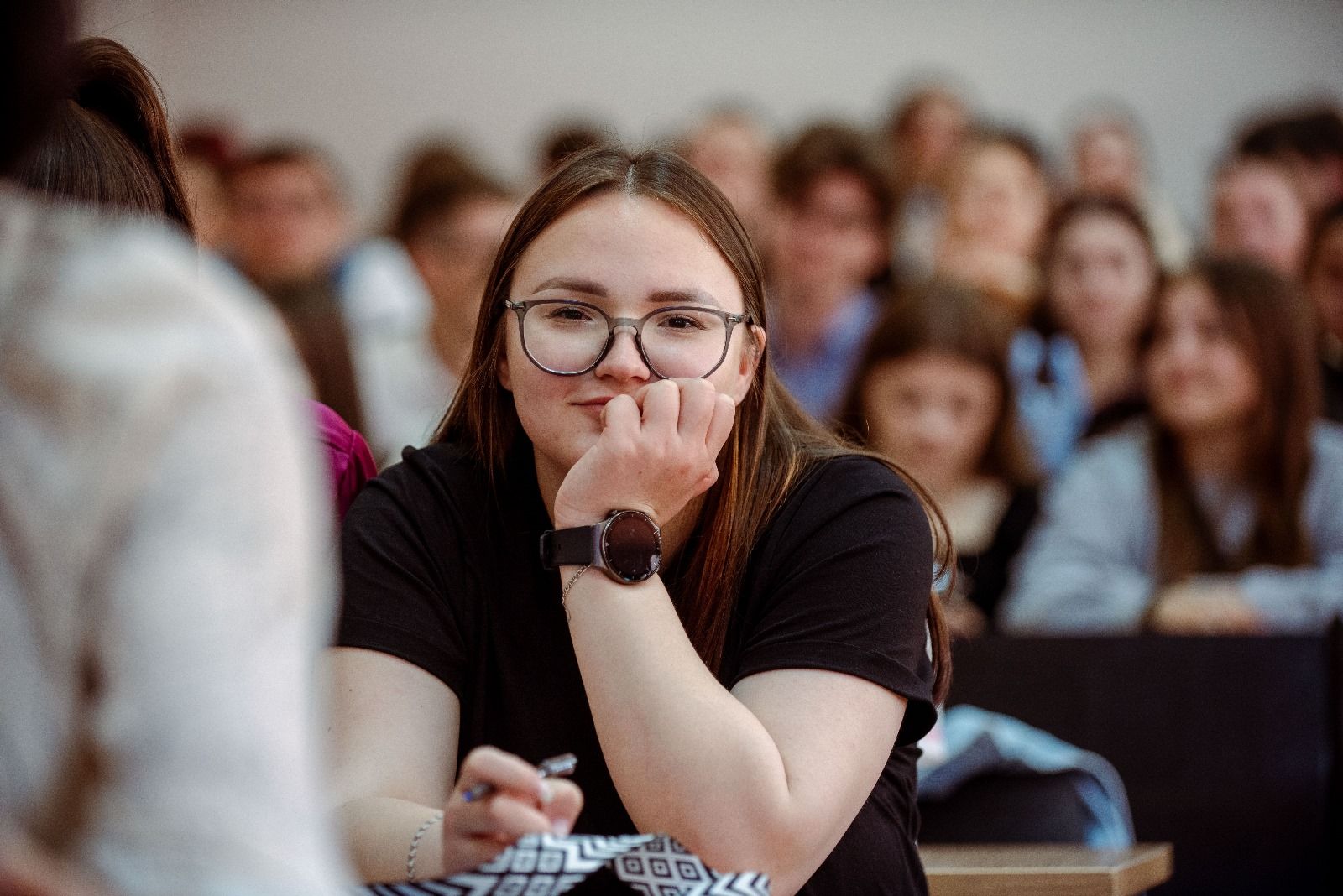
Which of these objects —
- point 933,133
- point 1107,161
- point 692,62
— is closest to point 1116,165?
point 1107,161

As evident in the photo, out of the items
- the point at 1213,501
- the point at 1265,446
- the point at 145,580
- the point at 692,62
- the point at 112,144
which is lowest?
the point at 1213,501

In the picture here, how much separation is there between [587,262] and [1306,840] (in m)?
1.85

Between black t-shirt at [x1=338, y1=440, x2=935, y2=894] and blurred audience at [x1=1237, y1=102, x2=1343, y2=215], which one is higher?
blurred audience at [x1=1237, y1=102, x2=1343, y2=215]

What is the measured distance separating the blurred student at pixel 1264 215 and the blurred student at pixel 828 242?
1.24 m

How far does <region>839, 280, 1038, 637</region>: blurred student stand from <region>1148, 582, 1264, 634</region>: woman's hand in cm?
40

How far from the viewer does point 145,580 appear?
0.73m

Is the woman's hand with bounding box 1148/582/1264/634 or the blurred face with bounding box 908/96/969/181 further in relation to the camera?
the blurred face with bounding box 908/96/969/181

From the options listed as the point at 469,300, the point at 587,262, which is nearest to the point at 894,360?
the point at 469,300

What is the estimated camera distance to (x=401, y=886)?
1.20 meters

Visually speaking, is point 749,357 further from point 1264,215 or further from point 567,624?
point 1264,215

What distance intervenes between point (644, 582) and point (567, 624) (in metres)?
0.24

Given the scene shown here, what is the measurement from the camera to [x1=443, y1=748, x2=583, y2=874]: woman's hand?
3.74ft

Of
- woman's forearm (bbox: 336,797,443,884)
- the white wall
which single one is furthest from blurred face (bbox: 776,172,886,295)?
woman's forearm (bbox: 336,797,443,884)

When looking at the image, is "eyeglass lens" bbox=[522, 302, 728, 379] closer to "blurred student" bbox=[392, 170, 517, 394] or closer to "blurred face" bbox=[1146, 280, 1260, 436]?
"blurred face" bbox=[1146, 280, 1260, 436]
